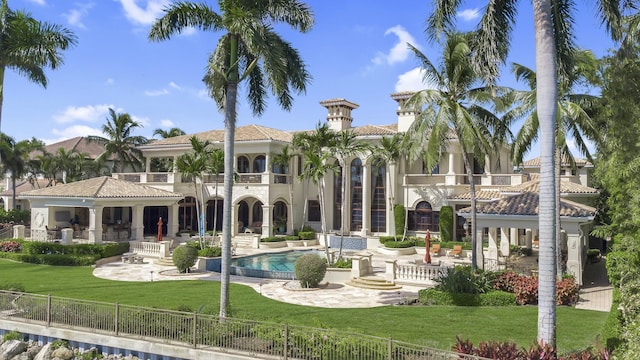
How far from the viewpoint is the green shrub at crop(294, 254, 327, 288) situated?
69.2 ft

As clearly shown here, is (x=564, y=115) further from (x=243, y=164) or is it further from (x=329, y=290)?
(x=243, y=164)

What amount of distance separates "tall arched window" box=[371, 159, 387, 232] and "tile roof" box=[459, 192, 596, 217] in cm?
1640

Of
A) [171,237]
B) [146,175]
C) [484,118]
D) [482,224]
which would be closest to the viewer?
[484,118]

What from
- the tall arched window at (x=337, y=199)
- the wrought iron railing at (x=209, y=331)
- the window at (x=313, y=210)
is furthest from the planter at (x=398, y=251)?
the wrought iron railing at (x=209, y=331)

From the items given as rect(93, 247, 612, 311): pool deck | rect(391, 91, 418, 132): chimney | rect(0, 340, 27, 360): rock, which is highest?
rect(391, 91, 418, 132): chimney

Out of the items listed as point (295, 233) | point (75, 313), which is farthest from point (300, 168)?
point (75, 313)

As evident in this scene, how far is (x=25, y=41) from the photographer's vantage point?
20.0 m

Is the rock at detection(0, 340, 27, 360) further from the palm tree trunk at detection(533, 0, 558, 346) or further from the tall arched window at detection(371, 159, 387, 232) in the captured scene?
the tall arched window at detection(371, 159, 387, 232)

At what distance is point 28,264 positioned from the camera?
2766 cm

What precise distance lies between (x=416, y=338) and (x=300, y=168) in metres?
30.4

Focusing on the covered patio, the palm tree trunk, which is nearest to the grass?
the palm tree trunk

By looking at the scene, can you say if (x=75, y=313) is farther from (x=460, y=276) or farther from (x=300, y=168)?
(x=300, y=168)

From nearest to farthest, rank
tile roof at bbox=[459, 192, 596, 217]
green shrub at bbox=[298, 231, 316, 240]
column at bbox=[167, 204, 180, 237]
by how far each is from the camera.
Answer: tile roof at bbox=[459, 192, 596, 217], green shrub at bbox=[298, 231, 316, 240], column at bbox=[167, 204, 180, 237]

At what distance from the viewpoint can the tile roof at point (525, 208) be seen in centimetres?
2077
